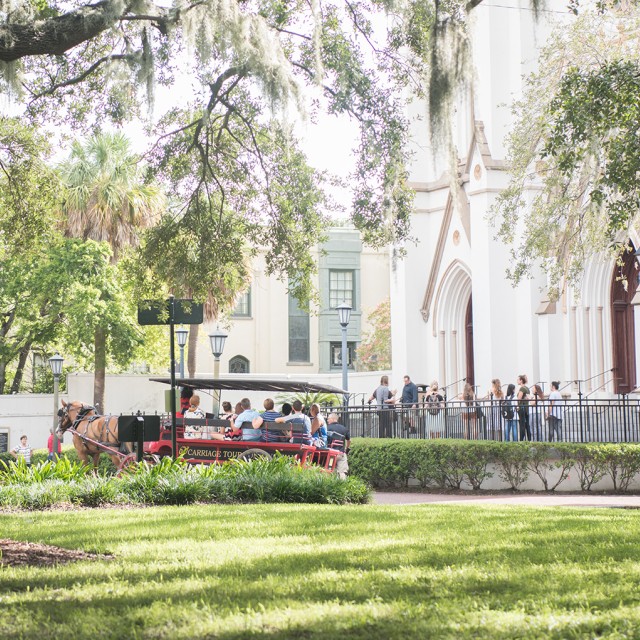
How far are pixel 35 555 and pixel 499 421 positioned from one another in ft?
49.7

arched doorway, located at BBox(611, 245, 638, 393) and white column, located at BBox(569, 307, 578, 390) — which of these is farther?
white column, located at BBox(569, 307, 578, 390)

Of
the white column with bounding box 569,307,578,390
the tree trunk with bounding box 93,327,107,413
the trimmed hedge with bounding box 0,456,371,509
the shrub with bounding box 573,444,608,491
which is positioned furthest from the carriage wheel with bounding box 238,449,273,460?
the tree trunk with bounding box 93,327,107,413

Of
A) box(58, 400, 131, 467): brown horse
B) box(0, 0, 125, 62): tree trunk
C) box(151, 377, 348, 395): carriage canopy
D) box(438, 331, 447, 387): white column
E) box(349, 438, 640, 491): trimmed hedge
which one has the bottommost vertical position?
box(349, 438, 640, 491): trimmed hedge

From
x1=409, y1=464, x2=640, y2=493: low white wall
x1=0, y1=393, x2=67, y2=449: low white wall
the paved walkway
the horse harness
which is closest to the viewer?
the paved walkway

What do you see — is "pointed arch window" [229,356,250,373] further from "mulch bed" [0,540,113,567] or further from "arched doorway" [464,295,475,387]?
"mulch bed" [0,540,113,567]

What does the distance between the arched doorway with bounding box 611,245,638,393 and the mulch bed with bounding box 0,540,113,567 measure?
77.0 feet

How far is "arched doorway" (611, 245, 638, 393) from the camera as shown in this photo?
29.6 meters

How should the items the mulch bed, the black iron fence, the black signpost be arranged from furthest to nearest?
the black iron fence, the black signpost, the mulch bed

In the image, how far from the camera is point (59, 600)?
241 inches

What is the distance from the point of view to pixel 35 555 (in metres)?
8.14

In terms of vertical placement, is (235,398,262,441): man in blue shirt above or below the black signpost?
below

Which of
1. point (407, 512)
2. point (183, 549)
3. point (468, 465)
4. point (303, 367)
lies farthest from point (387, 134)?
point (303, 367)

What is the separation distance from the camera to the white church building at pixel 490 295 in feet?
97.9

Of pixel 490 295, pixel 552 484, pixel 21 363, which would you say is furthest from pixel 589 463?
→ pixel 21 363
